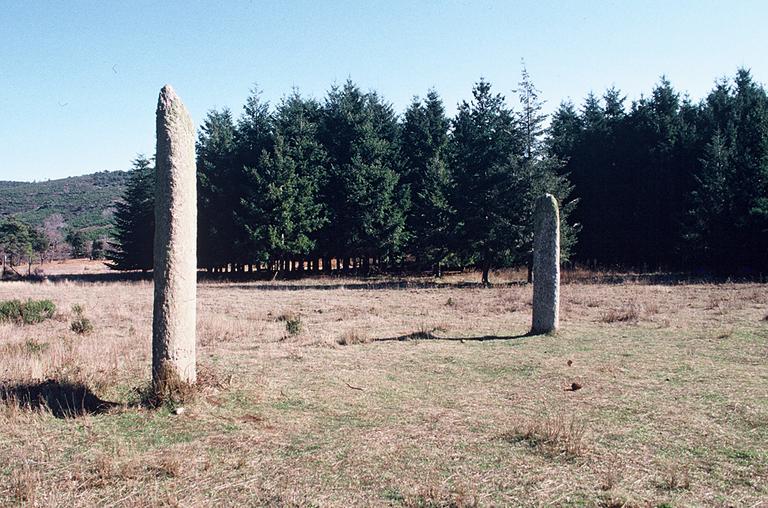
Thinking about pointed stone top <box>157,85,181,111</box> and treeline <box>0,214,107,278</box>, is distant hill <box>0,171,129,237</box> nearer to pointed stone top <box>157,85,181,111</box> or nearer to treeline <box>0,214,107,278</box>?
treeline <box>0,214,107,278</box>

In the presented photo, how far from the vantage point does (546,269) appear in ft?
44.2

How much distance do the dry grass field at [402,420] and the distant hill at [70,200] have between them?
2961 inches

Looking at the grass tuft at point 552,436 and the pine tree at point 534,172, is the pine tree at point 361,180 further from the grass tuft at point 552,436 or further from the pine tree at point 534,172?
the grass tuft at point 552,436

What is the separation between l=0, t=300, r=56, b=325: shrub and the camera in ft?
49.6

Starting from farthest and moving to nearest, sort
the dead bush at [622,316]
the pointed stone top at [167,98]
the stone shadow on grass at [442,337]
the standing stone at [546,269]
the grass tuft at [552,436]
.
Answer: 1. the dead bush at [622,316]
2. the standing stone at [546,269]
3. the stone shadow on grass at [442,337]
4. the pointed stone top at [167,98]
5. the grass tuft at [552,436]

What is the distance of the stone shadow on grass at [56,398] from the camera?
6.93 metres

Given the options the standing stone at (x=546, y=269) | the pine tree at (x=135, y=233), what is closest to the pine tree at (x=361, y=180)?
the pine tree at (x=135, y=233)

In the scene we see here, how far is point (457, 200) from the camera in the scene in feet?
101

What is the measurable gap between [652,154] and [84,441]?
39622 millimetres

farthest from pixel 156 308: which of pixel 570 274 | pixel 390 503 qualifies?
pixel 570 274

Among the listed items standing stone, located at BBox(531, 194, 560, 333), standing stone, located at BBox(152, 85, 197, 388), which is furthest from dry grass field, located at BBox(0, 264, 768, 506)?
standing stone, located at BBox(531, 194, 560, 333)

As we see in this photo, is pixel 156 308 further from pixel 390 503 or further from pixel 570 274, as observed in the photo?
pixel 570 274

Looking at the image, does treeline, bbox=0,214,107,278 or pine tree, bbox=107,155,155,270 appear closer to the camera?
pine tree, bbox=107,155,155,270

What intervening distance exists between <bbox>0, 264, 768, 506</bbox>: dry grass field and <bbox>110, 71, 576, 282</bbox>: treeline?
19392mm
